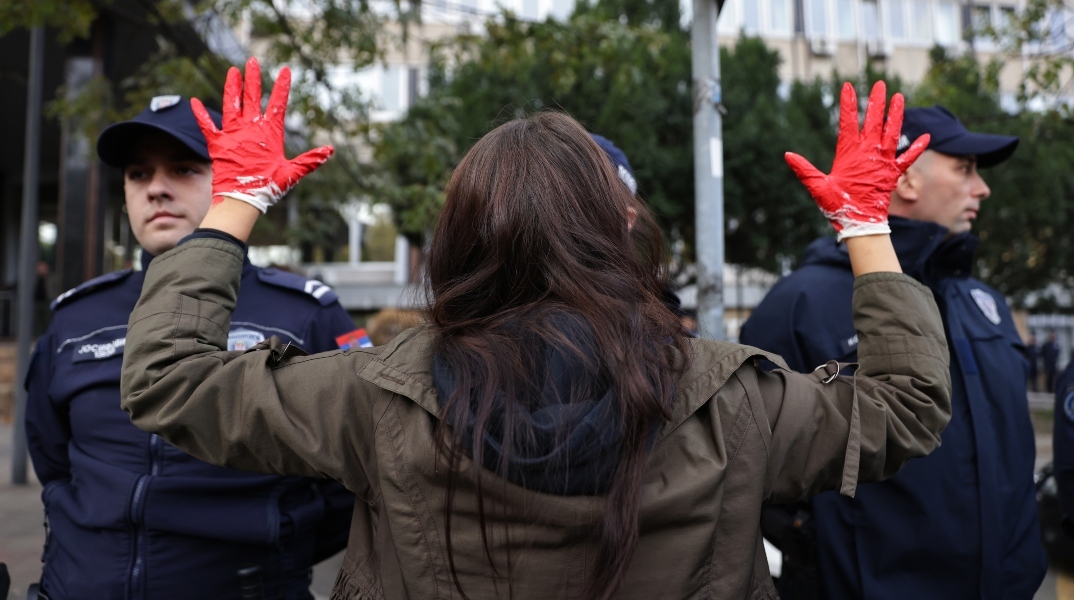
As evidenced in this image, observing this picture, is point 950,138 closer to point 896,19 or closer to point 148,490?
point 148,490

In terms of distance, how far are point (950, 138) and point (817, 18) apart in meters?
21.1

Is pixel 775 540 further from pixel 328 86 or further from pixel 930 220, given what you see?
pixel 328 86

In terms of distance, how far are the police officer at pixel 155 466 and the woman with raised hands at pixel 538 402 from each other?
2.06ft

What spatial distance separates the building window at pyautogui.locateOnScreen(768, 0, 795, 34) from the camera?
21.1 m

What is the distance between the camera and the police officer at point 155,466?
71.7 inches

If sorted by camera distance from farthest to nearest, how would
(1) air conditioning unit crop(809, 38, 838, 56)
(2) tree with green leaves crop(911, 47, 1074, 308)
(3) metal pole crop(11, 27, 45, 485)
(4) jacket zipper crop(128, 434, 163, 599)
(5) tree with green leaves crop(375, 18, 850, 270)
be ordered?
(1) air conditioning unit crop(809, 38, 838, 56)
(2) tree with green leaves crop(911, 47, 1074, 308)
(5) tree with green leaves crop(375, 18, 850, 270)
(3) metal pole crop(11, 27, 45, 485)
(4) jacket zipper crop(128, 434, 163, 599)

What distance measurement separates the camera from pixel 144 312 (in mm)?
1309

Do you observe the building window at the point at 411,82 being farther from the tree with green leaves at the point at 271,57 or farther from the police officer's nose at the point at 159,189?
the police officer's nose at the point at 159,189

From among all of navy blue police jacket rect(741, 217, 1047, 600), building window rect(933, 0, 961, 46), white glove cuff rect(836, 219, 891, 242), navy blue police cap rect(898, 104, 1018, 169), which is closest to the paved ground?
navy blue police jacket rect(741, 217, 1047, 600)

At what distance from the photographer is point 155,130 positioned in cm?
204

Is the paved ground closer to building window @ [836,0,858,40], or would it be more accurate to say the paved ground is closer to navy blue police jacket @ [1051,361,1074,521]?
navy blue police jacket @ [1051,361,1074,521]

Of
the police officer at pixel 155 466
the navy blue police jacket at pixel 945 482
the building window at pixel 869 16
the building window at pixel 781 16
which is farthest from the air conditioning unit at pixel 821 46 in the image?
the police officer at pixel 155 466

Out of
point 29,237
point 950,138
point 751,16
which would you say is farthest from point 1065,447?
point 751,16

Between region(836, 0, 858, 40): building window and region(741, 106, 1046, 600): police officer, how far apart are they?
21.4 metres
